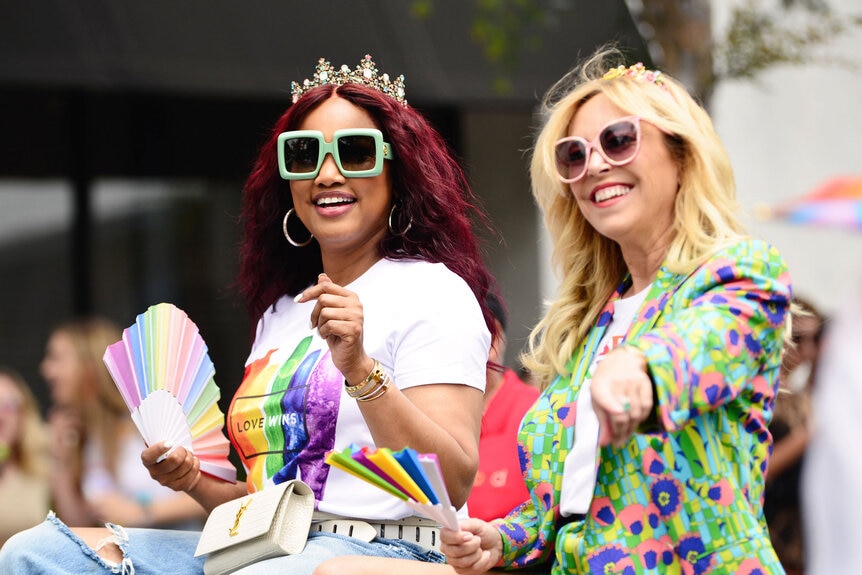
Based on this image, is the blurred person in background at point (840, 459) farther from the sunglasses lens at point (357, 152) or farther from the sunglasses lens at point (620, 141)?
the sunglasses lens at point (357, 152)

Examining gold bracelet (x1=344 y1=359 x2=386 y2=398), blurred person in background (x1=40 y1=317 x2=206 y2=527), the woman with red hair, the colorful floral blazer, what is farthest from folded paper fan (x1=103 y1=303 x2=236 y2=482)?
blurred person in background (x1=40 y1=317 x2=206 y2=527)

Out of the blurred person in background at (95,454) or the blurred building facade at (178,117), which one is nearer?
the blurred person in background at (95,454)

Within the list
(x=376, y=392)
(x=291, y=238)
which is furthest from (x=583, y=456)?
(x=291, y=238)

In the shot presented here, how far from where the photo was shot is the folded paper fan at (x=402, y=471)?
207 centimetres

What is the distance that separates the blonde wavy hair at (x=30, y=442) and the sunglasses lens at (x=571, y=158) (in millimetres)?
4307

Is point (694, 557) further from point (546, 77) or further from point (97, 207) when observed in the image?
point (97, 207)

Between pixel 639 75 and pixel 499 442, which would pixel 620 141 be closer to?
pixel 639 75

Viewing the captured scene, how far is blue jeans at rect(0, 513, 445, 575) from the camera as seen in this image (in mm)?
2580

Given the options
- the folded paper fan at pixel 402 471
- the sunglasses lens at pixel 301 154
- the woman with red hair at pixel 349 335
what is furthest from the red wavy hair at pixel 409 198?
the folded paper fan at pixel 402 471

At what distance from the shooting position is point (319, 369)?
282cm

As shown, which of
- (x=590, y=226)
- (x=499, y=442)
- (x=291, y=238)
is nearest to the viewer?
(x=590, y=226)

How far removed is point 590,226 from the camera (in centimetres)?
284

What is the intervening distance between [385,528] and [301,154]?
916 millimetres

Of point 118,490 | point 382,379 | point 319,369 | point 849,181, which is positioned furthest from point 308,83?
point 118,490
